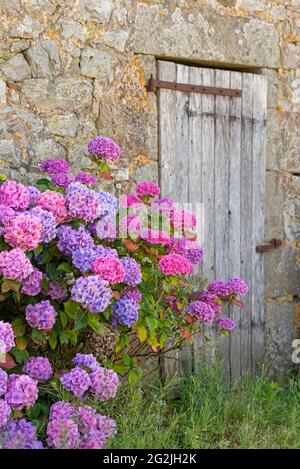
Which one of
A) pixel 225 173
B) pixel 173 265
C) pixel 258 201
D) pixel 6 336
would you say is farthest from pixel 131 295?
pixel 258 201

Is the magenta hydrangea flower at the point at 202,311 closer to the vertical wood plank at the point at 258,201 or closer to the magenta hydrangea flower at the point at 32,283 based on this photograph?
the magenta hydrangea flower at the point at 32,283

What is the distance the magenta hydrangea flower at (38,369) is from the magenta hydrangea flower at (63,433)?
0.26 meters

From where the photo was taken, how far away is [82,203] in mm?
3473

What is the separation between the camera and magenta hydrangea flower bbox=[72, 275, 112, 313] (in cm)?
328

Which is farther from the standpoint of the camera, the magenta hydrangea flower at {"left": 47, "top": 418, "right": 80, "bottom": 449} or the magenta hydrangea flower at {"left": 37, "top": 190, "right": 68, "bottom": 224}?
the magenta hydrangea flower at {"left": 37, "top": 190, "right": 68, "bottom": 224}

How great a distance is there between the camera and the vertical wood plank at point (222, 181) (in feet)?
16.6

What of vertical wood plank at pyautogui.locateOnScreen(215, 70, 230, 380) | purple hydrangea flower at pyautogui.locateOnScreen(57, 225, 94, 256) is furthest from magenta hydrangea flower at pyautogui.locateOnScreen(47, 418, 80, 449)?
vertical wood plank at pyautogui.locateOnScreen(215, 70, 230, 380)

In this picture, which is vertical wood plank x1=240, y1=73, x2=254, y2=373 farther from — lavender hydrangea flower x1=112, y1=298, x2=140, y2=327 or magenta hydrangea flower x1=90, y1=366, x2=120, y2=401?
magenta hydrangea flower x1=90, y1=366, x2=120, y2=401

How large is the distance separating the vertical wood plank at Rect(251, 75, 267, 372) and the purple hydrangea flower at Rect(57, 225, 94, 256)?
6.91 feet

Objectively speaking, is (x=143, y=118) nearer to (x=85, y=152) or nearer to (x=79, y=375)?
(x=85, y=152)

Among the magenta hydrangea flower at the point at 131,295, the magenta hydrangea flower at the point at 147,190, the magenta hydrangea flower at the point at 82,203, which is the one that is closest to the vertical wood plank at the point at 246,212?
the magenta hydrangea flower at the point at 147,190

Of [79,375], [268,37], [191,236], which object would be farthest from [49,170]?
[268,37]

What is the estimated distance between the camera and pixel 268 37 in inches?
208

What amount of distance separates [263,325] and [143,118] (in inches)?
71.5
